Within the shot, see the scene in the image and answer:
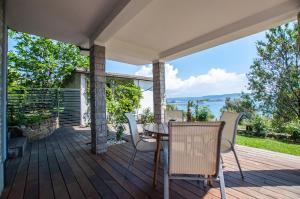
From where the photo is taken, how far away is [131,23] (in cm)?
335

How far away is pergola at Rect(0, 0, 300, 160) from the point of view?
2.65 m

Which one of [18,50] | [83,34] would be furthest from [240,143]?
[18,50]

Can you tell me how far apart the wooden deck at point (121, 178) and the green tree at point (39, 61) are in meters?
7.64

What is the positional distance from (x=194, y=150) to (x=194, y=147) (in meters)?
0.03

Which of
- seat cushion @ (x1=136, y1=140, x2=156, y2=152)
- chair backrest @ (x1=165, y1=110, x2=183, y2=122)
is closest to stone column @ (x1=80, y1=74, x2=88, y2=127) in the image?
chair backrest @ (x1=165, y1=110, x2=183, y2=122)

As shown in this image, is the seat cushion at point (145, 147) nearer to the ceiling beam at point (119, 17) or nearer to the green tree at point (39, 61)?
the ceiling beam at point (119, 17)

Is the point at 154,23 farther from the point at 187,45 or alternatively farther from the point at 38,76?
the point at 38,76

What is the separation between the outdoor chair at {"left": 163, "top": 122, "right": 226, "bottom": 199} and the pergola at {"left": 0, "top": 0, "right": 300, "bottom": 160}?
6.24ft

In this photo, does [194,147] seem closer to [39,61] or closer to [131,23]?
[131,23]

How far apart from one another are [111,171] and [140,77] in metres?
7.87

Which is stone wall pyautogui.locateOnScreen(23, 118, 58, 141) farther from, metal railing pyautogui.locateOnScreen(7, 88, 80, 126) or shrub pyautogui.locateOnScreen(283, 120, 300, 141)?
shrub pyautogui.locateOnScreen(283, 120, 300, 141)

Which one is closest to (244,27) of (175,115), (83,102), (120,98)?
(175,115)

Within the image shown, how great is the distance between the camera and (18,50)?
9.36 m

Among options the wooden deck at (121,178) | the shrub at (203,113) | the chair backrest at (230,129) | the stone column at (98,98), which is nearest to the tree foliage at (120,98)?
the stone column at (98,98)
